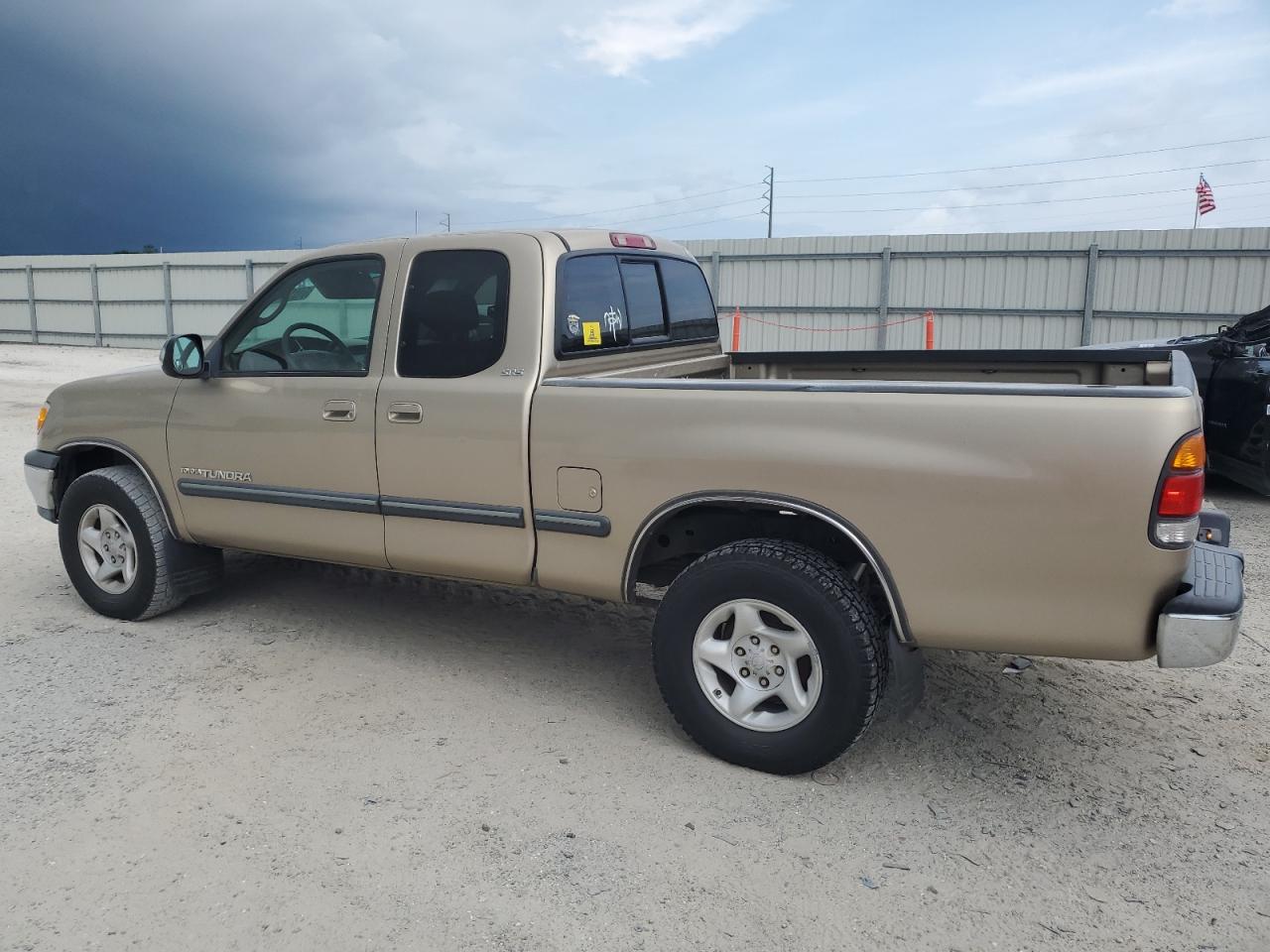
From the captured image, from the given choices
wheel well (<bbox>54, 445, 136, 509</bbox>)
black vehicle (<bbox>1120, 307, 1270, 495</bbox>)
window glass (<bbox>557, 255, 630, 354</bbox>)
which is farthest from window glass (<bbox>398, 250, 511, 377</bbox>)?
black vehicle (<bbox>1120, 307, 1270, 495</bbox>)

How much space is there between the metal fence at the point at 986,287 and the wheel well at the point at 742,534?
51.0 ft

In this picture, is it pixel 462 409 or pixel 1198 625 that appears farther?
pixel 462 409

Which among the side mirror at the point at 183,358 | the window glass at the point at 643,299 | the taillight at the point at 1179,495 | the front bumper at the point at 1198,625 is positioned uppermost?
the window glass at the point at 643,299

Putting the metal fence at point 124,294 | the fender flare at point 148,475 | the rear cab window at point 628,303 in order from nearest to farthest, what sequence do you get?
the rear cab window at point 628,303, the fender flare at point 148,475, the metal fence at point 124,294

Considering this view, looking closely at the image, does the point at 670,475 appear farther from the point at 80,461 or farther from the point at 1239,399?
the point at 1239,399

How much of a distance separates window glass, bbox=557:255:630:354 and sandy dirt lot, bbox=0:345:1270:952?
4.76 feet

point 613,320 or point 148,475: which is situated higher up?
point 613,320

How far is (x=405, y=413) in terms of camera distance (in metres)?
3.90

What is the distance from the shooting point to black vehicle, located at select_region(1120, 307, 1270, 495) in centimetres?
709

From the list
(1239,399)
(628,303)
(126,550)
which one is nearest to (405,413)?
(628,303)

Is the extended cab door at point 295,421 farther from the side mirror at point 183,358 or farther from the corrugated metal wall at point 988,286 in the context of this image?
the corrugated metal wall at point 988,286

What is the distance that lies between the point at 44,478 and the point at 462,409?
2.70 m

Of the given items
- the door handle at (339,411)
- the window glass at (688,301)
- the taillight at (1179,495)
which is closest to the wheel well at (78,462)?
the door handle at (339,411)

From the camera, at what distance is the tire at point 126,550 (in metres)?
4.71
